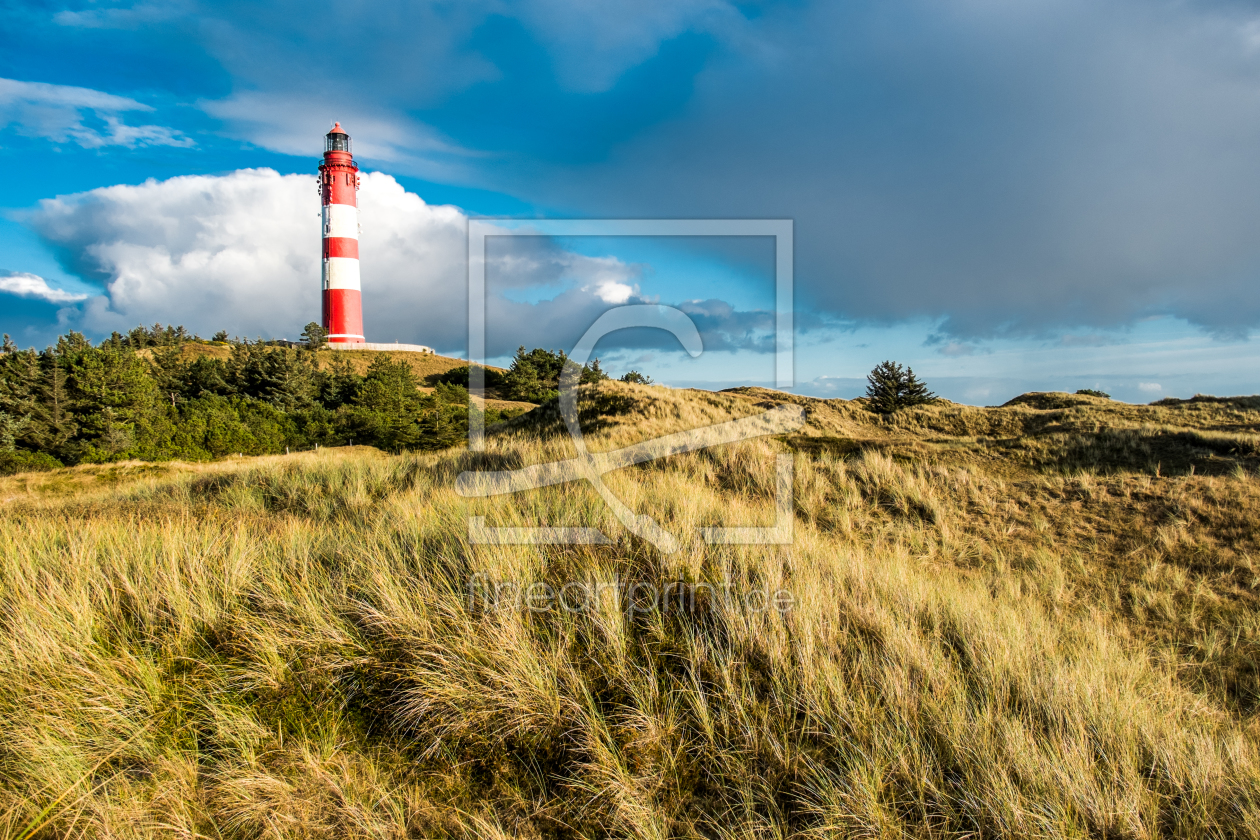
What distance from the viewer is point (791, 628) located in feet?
11.6

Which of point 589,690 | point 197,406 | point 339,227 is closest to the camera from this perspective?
point 589,690

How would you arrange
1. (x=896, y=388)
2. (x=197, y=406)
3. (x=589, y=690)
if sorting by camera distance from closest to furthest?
(x=589, y=690)
(x=896, y=388)
(x=197, y=406)

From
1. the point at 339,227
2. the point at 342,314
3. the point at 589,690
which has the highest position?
the point at 339,227

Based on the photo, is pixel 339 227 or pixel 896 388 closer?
pixel 896 388

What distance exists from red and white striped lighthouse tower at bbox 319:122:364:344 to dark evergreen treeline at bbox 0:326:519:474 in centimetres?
763

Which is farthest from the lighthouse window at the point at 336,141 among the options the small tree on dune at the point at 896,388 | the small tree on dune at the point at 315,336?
the small tree on dune at the point at 896,388

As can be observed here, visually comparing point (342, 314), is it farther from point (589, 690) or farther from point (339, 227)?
point (589, 690)

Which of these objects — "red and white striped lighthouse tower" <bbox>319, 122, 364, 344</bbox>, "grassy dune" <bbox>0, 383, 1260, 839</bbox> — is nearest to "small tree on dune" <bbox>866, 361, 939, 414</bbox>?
"grassy dune" <bbox>0, 383, 1260, 839</bbox>

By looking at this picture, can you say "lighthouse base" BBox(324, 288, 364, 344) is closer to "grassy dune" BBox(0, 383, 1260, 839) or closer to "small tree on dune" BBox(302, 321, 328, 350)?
"small tree on dune" BBox(302, 321, 328, 350)

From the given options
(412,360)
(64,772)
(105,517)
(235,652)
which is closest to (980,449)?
(235,652)

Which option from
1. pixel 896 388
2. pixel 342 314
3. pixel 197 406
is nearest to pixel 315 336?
pixel 342 314

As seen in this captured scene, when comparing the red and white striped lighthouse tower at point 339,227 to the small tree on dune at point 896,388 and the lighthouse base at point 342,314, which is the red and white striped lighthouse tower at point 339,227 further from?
the small tree on dune at point 896,388

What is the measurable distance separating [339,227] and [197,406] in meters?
24.6

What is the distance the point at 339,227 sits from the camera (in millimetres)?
59750
